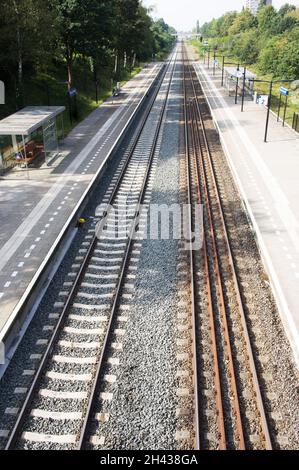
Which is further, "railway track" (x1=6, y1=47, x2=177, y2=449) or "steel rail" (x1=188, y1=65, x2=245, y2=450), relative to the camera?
"steel rail" (x1=188, y1=65, x2=245, y2=450)

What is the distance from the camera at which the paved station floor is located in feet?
45.8

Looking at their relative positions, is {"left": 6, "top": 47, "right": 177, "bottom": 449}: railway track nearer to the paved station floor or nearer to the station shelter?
the paved station floor

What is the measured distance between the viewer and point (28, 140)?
25.9 metres

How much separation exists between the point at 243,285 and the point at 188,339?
10.7 feet

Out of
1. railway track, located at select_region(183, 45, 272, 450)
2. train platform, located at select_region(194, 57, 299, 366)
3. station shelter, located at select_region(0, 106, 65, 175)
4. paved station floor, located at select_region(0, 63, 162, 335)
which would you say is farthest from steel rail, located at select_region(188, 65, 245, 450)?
station shelter, located at select_region(0, 106, 65, 175)

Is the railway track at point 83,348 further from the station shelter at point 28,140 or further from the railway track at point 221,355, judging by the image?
the station shelter at point 28,140

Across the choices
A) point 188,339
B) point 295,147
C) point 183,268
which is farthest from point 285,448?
point 295,147

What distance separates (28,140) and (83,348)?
1775 cm

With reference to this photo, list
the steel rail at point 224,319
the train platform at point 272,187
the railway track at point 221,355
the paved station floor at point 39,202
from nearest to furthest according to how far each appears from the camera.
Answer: the railway track at point 221,355 < the steel rail at point 224,319 < the train platform at point 272,187 < the paved station floor at point 39,202

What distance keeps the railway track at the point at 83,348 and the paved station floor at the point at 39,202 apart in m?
1.52

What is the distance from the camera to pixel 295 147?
27.7 m

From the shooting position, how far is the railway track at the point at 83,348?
905cm

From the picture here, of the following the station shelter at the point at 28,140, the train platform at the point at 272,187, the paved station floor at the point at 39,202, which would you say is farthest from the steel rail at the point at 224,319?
the station shelter at the point at 28,140

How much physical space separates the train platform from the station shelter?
1068 cm
